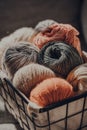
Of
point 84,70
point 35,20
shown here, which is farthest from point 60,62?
point 35,20

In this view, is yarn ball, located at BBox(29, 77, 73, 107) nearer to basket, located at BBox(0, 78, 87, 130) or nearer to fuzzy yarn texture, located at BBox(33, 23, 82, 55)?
basket, located at BBox(0, 78, 87, 130)

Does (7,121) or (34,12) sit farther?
(34,12)

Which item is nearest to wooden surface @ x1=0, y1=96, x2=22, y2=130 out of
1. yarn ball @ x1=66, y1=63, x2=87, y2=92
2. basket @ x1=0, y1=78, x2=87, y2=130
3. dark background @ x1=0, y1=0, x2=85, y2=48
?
basket @ x1=0, y1=78, x2=87, y2=130

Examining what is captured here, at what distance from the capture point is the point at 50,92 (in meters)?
0.40

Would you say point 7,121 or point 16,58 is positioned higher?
point 16,58

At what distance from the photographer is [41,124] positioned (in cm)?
42

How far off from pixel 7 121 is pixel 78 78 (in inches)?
6.4

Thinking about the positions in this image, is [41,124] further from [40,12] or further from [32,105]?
[40,12]

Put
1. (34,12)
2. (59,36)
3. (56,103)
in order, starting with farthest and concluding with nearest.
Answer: (34,12)
(59,36)
(56,103)

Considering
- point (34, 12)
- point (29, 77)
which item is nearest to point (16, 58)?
point (29, 77)

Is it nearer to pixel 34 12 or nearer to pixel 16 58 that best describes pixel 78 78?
pixel 16 58

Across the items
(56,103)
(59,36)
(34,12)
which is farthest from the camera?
(34,12)

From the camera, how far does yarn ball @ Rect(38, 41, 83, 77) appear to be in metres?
0.45

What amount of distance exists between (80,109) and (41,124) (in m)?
0.06
